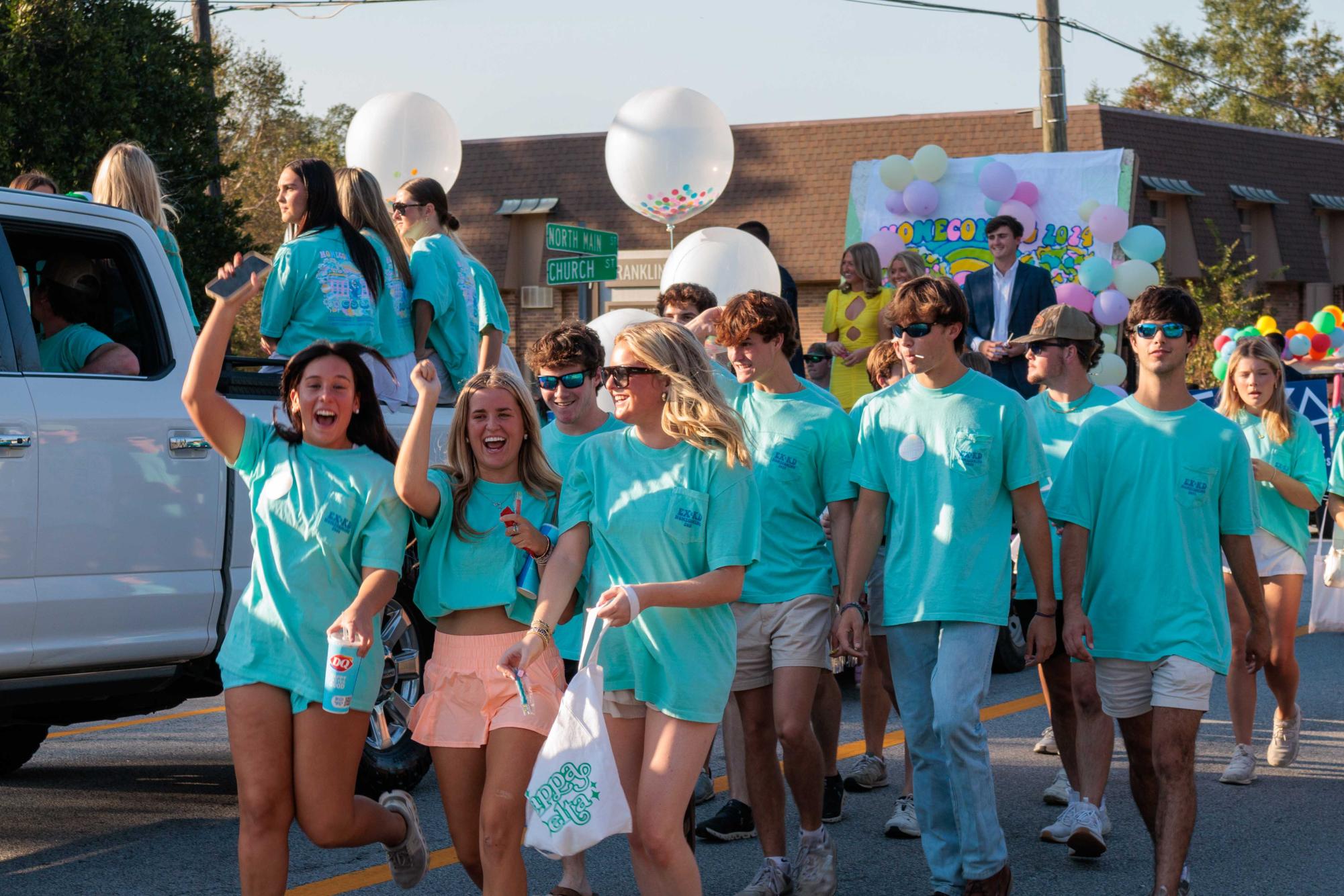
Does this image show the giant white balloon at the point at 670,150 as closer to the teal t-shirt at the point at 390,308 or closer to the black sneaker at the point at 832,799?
the teal t-shirt at the point at 390,308

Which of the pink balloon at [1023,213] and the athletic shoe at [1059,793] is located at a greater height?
the pink balloon at [1023,213]

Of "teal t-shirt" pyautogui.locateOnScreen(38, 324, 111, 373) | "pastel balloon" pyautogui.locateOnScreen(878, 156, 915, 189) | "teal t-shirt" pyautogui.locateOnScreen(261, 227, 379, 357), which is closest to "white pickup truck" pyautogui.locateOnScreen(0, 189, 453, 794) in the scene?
"teal t-shirt" pyautogui.locateOnScreen(38, 324, 111, 373)

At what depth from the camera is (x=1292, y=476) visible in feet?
23.7

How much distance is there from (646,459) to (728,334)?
1.20 metres

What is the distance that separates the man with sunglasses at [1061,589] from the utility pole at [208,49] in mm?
14927

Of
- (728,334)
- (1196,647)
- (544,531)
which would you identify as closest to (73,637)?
(544,531)

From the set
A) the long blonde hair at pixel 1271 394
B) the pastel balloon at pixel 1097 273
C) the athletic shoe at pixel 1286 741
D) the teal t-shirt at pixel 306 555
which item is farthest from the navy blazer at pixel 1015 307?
the teal t-shirt at pixel 306 555

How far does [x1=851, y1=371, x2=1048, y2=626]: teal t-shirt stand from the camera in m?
→ 5.10

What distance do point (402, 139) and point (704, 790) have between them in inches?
264

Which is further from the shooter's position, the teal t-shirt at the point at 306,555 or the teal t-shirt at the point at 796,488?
the teal t-shirt at the point at 796,488

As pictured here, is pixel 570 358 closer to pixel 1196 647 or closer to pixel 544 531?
pixel 544 531

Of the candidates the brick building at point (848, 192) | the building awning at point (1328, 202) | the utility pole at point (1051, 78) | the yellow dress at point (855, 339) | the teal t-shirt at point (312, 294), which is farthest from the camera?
the building awning at point (1328, 202)

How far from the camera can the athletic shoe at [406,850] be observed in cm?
495

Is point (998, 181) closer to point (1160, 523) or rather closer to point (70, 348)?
point (1160, 523)
